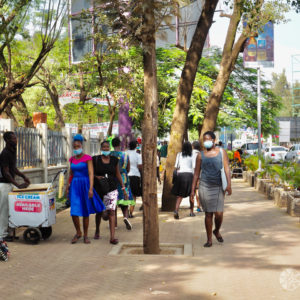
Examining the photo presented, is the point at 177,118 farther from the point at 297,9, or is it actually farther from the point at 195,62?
the point at 297,9

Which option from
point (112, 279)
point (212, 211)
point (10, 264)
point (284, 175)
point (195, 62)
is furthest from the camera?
point (284, 175)

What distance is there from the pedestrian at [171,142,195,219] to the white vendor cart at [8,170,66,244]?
380 cm

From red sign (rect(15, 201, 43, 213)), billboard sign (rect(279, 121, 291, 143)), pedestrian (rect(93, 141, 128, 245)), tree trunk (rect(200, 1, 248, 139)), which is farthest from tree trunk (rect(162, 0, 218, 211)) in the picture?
billboard sign (rect(279, 121, 291, 143))

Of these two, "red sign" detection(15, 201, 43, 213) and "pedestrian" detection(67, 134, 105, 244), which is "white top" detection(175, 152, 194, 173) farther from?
"red sign" detection(15, 201, 43, 213)

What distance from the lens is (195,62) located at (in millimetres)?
12750

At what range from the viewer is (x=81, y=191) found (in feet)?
28.1

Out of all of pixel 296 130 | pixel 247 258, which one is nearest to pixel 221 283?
pixel 247 258

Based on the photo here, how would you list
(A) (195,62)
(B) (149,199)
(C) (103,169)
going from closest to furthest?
1. (B) (149,199)
2. (C) (103,169)
3. (A) (195,62)

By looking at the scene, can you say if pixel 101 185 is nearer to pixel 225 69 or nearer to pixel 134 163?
pixel 134 163

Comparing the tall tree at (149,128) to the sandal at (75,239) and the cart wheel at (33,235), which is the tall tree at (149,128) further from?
the cart wheel at (33,235)

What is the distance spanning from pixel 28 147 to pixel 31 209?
487cm

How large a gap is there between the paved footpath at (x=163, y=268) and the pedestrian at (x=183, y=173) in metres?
1.49

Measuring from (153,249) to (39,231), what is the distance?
2052mm

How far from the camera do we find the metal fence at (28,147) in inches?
488
